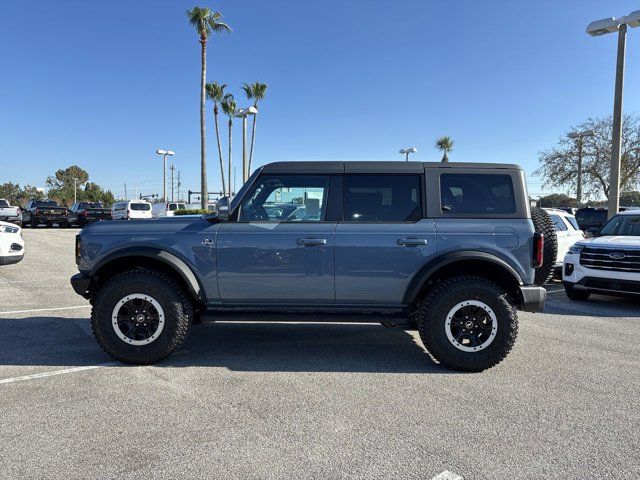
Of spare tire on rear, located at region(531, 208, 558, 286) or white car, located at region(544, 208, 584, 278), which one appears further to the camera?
white car, located at region(544, 208, 584, 278)

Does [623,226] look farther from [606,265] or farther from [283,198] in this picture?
[283,198]

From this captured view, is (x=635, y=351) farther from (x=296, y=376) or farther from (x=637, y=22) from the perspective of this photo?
(x=637, y=22)

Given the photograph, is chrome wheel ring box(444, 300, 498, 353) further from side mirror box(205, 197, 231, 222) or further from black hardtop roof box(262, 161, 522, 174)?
side mirror box(205, 197, 231, 222)

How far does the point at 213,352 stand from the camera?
16.7 feet

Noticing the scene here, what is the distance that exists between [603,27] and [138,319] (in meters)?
12.5

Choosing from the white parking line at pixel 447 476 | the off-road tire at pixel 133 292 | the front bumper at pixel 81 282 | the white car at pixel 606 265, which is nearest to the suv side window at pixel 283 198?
the off-road tire at pixel 133 292

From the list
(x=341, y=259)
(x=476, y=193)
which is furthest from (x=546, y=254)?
(x=341, y=259)

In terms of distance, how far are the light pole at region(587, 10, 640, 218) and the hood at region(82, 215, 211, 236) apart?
36.0 feet

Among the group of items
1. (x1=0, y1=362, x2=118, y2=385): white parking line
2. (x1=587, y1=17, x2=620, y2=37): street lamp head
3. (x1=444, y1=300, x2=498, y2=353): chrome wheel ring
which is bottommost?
(x1=0, y1=362, x2=118, y2=385): white parking line

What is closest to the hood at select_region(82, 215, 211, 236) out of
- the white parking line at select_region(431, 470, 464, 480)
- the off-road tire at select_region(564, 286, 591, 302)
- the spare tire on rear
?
the white parking line at select_region(431, 470, 464, 480)

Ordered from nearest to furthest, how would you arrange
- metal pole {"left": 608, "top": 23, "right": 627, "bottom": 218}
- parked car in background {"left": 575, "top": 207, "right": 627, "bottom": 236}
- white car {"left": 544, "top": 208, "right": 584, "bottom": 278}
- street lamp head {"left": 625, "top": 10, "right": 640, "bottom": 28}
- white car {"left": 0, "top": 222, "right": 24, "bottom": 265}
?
white car {"left": 0, "top": 222, "right": 24, "bottom": 265}
white car {"left": 544, "top": 208, "right": 584, "bottom": 278}
street lamp head {"left": 625, "top": 10, "right": 640, "bottom": 28}
metal pole {"left": 608, "top": 23, "right": 627, "bottom": 218}
parked car in background {"left": 575, "top": 207, "right": 627, "bottom": 236}

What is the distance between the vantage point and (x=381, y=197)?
472 cm

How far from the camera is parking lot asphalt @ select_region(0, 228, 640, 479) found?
2.85 metres

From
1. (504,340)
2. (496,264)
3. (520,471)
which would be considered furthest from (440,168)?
(520,471)
